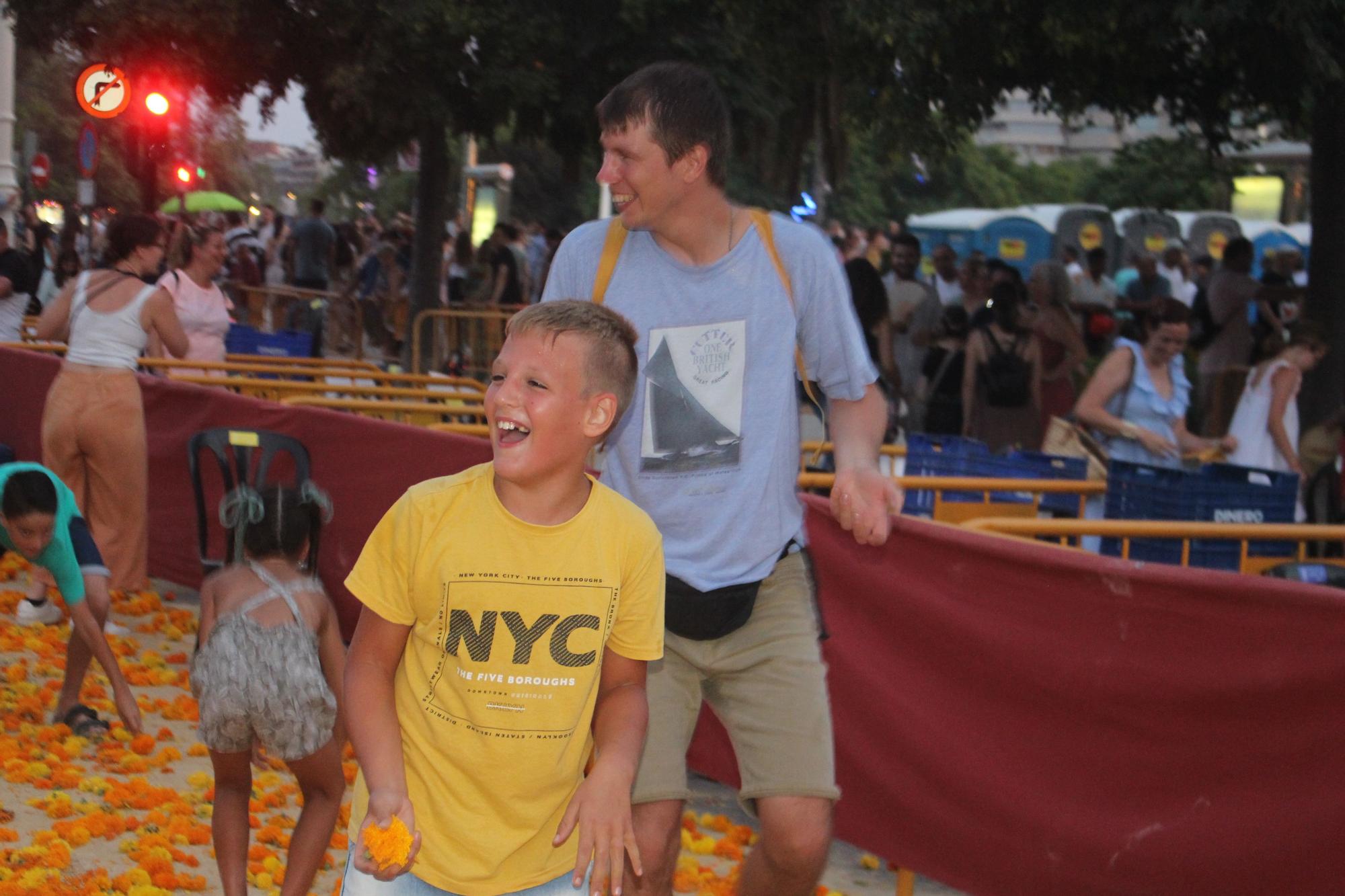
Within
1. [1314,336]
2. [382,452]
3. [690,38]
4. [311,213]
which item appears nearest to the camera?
[382,452]

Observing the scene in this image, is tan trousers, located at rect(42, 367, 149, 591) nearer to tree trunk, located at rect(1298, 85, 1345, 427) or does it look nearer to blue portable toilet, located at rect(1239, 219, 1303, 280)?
tree trunk, located at rect(1298, 85, 1345, 427)

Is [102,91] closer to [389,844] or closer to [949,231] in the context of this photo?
[389,844]

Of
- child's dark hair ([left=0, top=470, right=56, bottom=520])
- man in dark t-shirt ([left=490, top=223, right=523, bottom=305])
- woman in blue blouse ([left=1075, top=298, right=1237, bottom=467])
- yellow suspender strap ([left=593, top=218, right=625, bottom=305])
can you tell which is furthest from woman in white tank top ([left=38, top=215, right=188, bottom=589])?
man in dark t-shirt ([left=490, top=223, right=523, bottom=305])

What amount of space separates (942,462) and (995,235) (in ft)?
129

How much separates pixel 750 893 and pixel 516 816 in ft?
3.17

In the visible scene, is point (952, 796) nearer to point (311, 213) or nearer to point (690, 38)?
point (690, 38)

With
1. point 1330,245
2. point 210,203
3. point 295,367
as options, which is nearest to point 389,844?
point 295,367

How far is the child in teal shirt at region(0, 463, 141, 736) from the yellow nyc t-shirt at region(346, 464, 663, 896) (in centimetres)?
391

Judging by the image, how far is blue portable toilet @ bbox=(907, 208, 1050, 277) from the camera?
1796 inches

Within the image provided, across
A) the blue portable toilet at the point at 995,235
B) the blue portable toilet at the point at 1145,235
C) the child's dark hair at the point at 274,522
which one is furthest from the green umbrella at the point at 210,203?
the child's dark hair at the point at 274,522

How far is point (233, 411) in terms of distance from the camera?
29.3 feet

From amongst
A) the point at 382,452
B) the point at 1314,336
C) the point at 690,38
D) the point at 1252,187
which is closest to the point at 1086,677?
the point at 382,452

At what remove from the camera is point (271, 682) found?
461cm

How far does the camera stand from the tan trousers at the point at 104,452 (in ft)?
28.5
